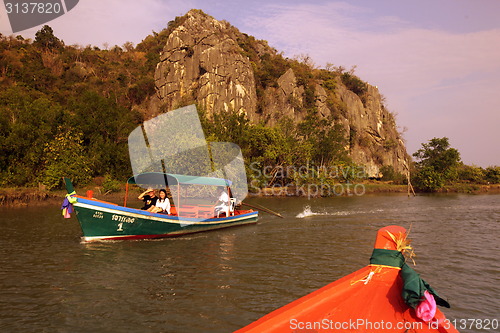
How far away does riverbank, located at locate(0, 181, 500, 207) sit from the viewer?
85.6ft

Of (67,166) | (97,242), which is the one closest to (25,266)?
(97,242)

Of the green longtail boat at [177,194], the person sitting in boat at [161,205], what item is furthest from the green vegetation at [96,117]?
the person sitting in boat at [161,205]

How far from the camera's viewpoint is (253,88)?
58781mm

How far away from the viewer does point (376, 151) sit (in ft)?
237

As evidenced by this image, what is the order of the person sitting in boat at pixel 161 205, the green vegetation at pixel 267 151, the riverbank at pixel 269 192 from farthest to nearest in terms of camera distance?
1. the green vegetation at pixel 267 151
2. the riverbank at pixel 269 192
3. the person sitting in boat at pixel 161 205

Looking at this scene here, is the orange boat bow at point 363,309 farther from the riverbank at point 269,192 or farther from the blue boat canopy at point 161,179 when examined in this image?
the riverbank at point 269,192

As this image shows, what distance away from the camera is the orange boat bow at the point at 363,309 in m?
3.47

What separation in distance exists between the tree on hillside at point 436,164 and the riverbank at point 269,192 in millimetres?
1886

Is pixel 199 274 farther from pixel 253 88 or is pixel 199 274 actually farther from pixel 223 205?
pixel 253 88

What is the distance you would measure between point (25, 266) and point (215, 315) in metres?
6.98

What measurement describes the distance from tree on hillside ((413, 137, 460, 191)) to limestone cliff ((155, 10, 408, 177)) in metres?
12.4

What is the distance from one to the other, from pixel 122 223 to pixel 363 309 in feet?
37.4

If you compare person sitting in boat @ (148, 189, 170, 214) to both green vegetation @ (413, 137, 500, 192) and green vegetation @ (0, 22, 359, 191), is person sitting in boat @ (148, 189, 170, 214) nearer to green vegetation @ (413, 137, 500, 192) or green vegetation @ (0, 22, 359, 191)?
green vegetation @ (0, 22, 359, 191)

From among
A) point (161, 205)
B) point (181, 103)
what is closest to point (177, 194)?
point (161, 205)
